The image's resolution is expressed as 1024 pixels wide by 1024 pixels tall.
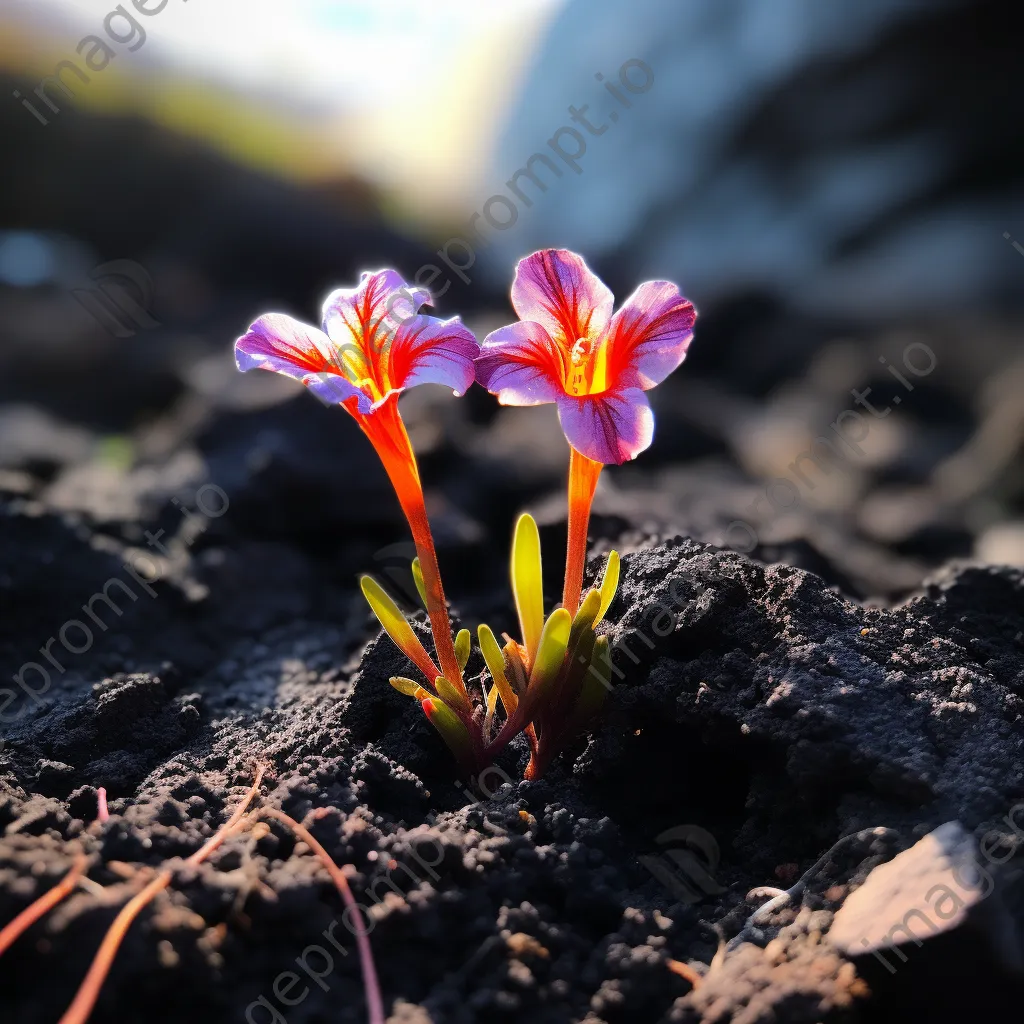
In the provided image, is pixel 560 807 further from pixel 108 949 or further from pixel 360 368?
pixel 360 368

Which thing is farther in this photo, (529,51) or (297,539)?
(529,51)

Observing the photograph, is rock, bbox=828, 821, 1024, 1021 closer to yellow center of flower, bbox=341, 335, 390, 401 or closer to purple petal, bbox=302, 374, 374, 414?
purple petal, bbox=302, 374, 374, 414

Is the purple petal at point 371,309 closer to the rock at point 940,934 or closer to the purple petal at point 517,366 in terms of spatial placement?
the purple petal at point 517,366

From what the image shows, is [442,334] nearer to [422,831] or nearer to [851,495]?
[422,831]

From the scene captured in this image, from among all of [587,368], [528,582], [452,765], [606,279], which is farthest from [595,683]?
[606,279]

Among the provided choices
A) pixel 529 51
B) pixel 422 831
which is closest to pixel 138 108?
pixel 529 51

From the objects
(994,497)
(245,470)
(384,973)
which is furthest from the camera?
(994,497)
